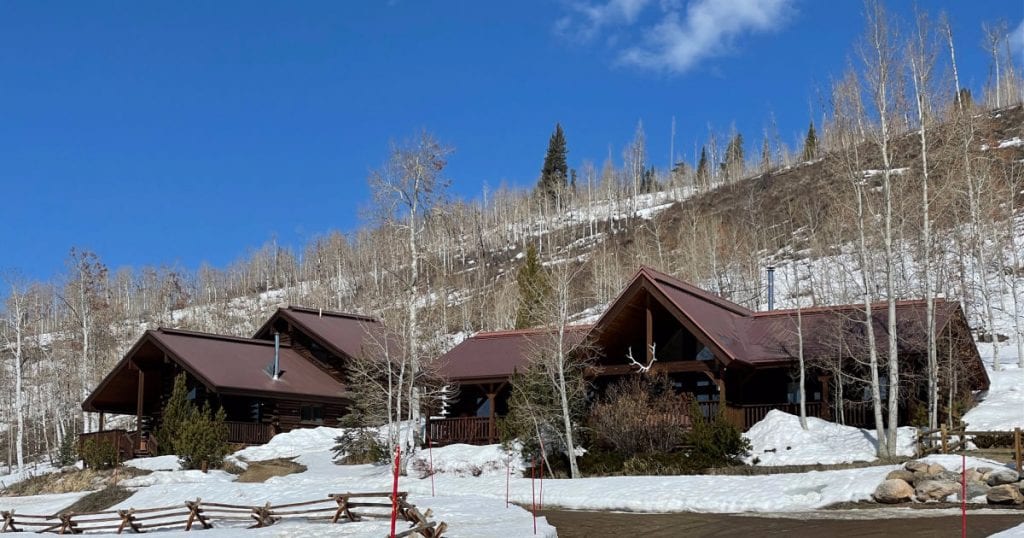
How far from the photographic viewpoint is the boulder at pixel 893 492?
21438 mm

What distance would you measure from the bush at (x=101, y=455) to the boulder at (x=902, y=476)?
28984 millimetres

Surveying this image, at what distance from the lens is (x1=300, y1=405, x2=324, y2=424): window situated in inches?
1730

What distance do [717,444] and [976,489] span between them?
28.5 ft

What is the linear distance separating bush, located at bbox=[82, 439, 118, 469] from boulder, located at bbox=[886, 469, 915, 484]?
28984 mm

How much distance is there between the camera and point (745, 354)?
32250 mm

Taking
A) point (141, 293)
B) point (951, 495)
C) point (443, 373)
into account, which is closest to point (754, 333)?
point (443, 373)

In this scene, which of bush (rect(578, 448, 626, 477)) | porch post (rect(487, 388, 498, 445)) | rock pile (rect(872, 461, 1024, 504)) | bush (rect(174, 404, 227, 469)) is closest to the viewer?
rock pile (rect(872, 461, 1024, 504))

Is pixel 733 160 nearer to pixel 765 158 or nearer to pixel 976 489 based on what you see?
pixel 765 158

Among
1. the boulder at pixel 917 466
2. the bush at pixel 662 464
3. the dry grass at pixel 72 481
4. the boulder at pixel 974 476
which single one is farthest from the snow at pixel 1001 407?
the dry grass at pixel 72 481

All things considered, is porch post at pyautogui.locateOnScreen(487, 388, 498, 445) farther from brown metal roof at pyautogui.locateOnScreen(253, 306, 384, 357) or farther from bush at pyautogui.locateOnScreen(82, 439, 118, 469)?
bush at pyautogui.locateOnScreen(82, 439, 118, 469)

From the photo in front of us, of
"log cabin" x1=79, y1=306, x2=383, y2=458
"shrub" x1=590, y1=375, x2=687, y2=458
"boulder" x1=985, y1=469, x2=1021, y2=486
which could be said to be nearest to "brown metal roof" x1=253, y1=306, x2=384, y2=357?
"log cabin" x1=79, y1=306, x2=383, y2=458

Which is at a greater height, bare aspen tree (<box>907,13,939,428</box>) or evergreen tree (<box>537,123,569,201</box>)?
evergreen tree (<box>537,123,569,201</box>)

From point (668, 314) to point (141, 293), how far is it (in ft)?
334

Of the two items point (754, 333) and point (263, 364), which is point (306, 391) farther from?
point (754, 333)
